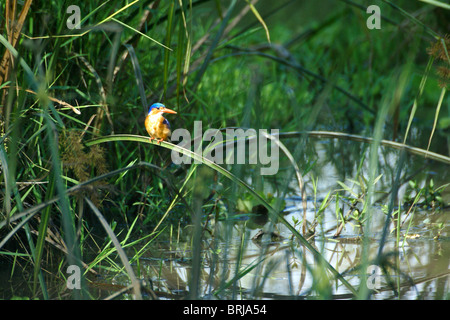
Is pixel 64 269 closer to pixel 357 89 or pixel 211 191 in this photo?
pixel 211 191

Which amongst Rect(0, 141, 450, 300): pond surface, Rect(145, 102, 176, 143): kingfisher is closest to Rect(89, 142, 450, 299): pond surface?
Rect(0, 141, 450, 300): pond surface

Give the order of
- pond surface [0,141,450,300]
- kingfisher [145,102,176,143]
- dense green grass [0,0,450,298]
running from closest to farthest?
1. dense green grass [0,0,450,298]
2. pond surface [0,141,450,300]
3. kingfisher [145,102,176,143]

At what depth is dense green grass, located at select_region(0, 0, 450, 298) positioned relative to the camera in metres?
1.41

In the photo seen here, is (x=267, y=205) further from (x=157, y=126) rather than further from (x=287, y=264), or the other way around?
(x=157, y=126)

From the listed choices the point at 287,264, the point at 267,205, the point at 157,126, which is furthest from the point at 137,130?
the point at 267,205

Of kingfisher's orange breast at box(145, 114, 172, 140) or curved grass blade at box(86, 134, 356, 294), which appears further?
kingfisher's orange breast at box(145, 114, 172, 140)

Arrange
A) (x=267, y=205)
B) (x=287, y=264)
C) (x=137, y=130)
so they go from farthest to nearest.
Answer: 1. (x=137, y=130)
2. (x=287, y=264)
3. (x=267, y=205)

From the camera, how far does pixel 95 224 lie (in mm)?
2373

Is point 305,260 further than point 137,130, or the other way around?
point 137,130

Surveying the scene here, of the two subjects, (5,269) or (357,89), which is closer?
(5,269)

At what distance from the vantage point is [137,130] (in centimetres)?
262

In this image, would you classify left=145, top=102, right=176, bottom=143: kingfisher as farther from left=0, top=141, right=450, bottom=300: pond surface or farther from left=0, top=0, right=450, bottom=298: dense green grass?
left=0, top=141, right=450, bottom=300: pond surface
